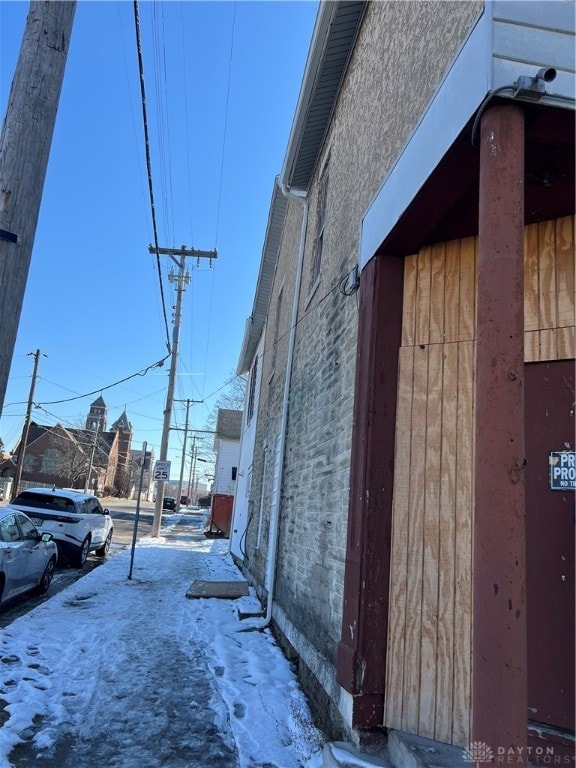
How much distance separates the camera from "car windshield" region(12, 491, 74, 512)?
40.0ft

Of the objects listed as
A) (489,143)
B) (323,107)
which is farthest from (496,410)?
(323,107)

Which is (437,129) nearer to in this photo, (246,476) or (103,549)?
(246,476)

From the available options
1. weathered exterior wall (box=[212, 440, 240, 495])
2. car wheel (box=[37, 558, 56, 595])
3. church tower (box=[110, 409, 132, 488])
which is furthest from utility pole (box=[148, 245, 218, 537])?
church tower (box=[110, 409, 132, 488])

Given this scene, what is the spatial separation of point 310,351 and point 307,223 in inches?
108

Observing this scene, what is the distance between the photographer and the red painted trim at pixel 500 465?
2129mm

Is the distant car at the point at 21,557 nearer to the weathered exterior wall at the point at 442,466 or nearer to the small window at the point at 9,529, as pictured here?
the small window at the point at 9,529

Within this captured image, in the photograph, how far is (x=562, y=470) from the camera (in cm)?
345

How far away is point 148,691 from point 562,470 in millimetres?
3944

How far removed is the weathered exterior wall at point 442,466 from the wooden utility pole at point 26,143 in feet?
8.84

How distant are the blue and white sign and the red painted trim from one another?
1.37 m

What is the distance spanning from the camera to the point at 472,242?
4129 mm

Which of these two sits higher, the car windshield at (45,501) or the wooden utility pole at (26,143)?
the wooden utility pole at (26,143)

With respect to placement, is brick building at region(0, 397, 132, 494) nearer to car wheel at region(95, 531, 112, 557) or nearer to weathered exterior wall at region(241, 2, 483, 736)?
car wheel at region(95, 531, 112, 557)

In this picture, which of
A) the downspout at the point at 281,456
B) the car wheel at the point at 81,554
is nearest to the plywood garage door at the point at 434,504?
the downspout at the point at 281,456
